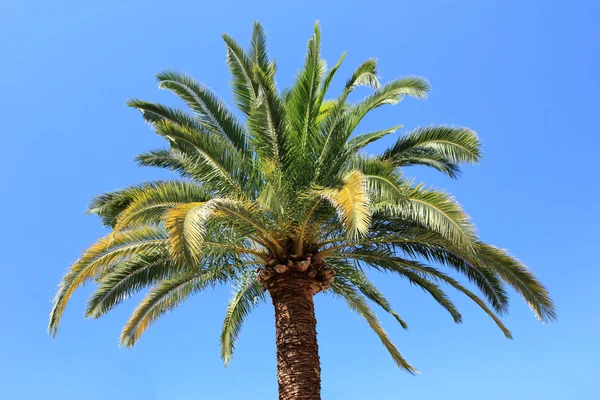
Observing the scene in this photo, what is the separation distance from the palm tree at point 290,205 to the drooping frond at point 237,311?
48.7 inches

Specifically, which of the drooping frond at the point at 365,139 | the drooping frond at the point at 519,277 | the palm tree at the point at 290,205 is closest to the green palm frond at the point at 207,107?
the palm tree at the point at 290,205

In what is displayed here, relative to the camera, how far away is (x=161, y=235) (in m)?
11.2

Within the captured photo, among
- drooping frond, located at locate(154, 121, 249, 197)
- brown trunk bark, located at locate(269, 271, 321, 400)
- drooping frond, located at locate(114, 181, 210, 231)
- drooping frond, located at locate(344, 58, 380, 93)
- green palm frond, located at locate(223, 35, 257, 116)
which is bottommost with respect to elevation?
brown trunk bark, located at locate(269, 271, 321, 400)

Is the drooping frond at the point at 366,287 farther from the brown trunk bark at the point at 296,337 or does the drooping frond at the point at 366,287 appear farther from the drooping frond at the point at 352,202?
the drooping frond at the point at 352,202

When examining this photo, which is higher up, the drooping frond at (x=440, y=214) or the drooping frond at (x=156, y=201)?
the drooping frond at (x=156, y=201)

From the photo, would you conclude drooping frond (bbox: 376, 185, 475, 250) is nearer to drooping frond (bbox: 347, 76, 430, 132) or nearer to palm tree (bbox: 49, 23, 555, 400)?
palm tree (bbox: 49, 23, 555, 400)

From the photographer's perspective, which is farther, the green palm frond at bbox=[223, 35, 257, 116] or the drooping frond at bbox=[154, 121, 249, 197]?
the green palm frond at bbox=[223, 35, 257, 116]

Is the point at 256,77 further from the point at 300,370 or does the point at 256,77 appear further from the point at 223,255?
the point at 300,370

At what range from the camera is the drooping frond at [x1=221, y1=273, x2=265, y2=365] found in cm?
1416

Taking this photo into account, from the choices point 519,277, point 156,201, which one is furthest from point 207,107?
point 519,277

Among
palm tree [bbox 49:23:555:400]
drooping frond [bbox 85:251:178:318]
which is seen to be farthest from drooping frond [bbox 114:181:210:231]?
drooping frond [bbox 85:251:178:318]

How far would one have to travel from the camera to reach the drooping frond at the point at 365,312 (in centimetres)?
1369

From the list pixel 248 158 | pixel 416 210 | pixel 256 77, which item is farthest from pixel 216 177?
pixel 416 210

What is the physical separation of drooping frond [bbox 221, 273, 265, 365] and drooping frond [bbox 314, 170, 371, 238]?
4.89 m
